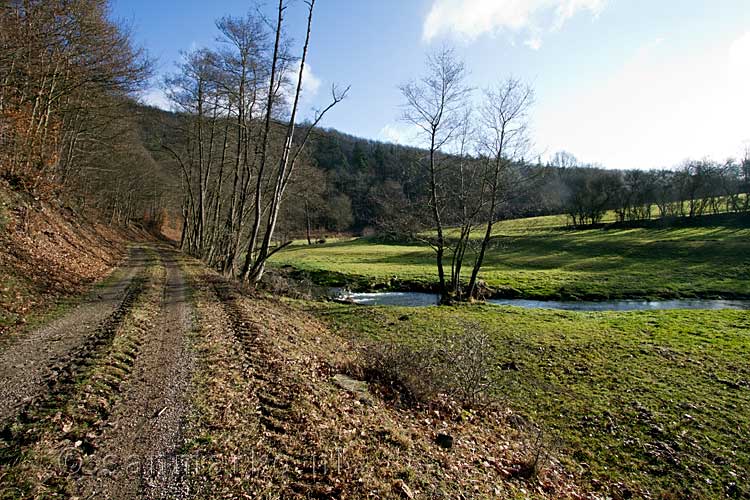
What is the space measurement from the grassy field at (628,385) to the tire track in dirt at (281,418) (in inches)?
195

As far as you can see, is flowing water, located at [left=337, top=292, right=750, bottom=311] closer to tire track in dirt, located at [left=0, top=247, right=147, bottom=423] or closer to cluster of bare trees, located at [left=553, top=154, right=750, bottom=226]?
tire track in dirt, located at [left=0, top=247, right=147, bottom=423]

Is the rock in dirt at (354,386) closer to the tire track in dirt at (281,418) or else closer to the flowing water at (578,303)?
the tire track in dirt at (281,418)

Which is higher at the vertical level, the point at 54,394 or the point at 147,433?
the point at 54,394

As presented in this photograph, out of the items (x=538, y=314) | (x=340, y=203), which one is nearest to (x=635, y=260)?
(x=538, y=314)

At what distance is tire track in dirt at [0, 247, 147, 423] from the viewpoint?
18.0ft

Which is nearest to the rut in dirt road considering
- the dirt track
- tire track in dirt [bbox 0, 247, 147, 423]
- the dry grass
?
the dirt track

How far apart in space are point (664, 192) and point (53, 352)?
77.3 meters

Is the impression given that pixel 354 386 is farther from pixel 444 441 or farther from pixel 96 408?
pixel 96 408

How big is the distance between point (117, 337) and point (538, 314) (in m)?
17.7

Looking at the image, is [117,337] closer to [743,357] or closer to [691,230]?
[743,357]

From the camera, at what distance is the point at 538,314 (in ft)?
63.9

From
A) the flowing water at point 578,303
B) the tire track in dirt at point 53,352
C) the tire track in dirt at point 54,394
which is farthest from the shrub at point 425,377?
the flowing water at point 578,303

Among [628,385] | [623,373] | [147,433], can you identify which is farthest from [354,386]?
[623,373]

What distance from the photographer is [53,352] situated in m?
7.13
